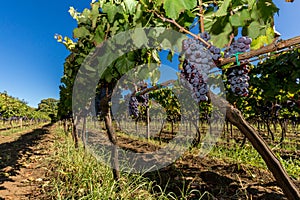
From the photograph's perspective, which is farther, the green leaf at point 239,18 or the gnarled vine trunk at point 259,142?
the gnarled vine trunk at point 259,142

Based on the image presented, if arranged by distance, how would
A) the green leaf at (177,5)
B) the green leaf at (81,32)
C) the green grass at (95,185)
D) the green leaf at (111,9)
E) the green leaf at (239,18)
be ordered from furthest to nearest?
the green grass at (95,185), the green leaf at (81,32), the green leaf at (111,9), the green leaf at (239,18), the green leaf at (177,5)

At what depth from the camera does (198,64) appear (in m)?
1.70

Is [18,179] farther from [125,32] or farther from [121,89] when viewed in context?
[125,32]

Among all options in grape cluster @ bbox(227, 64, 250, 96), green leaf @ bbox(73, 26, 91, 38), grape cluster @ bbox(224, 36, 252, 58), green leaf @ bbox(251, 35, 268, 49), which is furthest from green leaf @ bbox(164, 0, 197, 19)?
green leaf @ bbox(73, 26, 91, 38)

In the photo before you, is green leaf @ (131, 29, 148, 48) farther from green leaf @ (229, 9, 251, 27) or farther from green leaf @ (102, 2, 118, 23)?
green leaf @ (229, 9, 251, 27)

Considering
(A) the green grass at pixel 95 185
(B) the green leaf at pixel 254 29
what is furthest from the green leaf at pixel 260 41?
(A) the green grass at pixel 95 185

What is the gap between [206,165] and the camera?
561 centimetres

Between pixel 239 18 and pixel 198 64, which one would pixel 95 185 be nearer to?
pixel 198 64

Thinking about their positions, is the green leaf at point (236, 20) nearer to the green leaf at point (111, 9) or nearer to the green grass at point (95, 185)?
the green leaf at point (111, 9)

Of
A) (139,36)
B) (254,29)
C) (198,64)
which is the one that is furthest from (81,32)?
(254,29)

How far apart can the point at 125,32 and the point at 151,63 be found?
89cm

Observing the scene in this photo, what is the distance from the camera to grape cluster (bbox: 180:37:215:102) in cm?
169

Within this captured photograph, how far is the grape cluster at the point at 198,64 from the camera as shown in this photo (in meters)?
1.69

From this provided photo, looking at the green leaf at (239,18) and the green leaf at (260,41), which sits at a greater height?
the green leaf at (239,18)
